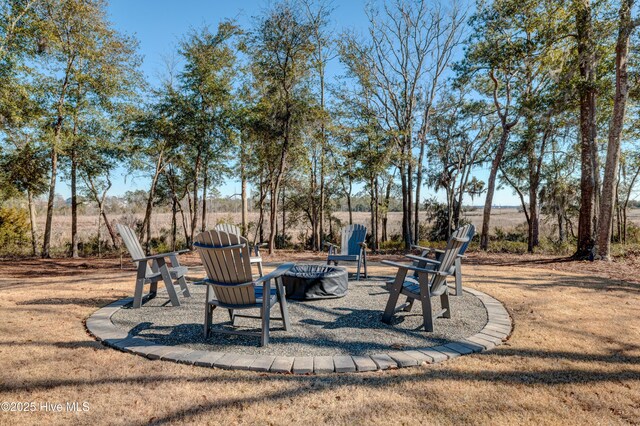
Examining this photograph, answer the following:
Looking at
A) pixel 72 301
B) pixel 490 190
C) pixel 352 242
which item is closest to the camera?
pixel 72 301

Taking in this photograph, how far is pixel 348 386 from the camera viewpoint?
197cm

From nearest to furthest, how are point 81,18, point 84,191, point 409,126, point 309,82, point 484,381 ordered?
1. point 484,381
2. point 81,18
3. point 309,82
4. point 84,191
5. point 409,126

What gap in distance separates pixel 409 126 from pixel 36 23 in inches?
460

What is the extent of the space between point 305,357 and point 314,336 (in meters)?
0.50

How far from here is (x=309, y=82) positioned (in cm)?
1113

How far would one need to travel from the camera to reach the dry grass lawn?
170cm

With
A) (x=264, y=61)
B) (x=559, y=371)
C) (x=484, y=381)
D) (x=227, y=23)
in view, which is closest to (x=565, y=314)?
(x=559, y=371)

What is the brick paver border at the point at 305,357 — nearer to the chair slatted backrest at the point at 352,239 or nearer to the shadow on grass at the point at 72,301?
the shadow on grass at the point at 72,301

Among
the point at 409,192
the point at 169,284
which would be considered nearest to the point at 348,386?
the point at 169,284

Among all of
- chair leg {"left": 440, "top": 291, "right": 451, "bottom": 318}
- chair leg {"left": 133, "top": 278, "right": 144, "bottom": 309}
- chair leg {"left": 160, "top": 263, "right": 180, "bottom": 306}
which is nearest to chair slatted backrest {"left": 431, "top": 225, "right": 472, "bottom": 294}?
chair leg {"left": 440, "top": 291, "right": 451, "bottom": 318}

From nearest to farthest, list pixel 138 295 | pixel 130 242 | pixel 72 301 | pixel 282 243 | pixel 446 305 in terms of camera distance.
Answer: pixel 446 305 → pixel 138 295 → pixel 130 242 → pixel 72 301 → pixel 282 243

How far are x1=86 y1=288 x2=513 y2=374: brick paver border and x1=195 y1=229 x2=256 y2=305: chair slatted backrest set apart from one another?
1.45 ft

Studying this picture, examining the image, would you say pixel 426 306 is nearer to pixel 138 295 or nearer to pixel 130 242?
pixel 138 295

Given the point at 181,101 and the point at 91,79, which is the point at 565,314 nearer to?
the point at 181,101
